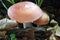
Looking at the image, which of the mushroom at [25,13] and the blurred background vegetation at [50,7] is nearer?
the mushroom at [25,13]

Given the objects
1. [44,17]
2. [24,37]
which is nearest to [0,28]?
[24,37]

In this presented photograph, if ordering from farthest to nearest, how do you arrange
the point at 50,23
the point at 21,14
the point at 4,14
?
the point at 4,14
the point at 50,23
the point at 21,14

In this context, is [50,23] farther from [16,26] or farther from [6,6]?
[6,6]

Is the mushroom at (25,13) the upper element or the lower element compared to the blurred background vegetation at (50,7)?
upper

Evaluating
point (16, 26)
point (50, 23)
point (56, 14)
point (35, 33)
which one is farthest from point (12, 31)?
point (56, 14)

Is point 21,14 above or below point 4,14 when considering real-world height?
above

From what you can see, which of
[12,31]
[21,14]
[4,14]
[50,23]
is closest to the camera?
[21,14]

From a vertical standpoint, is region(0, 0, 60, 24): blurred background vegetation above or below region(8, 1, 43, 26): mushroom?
below

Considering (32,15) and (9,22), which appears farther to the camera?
(9,22)
